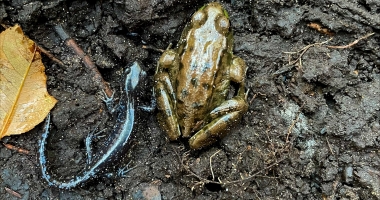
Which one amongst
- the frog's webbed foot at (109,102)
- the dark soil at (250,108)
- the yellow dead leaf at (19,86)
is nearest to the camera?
the yellow dead leaf at (19,86)

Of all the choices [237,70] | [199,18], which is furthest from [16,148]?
[237,70]

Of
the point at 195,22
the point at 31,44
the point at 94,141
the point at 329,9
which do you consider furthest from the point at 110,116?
the point at 329,9

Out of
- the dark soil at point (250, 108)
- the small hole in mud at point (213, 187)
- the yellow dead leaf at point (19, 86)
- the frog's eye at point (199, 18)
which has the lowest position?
the small hole in mud at point (213, 187)

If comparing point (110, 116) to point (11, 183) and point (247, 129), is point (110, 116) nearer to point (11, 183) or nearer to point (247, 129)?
point (11, 183)

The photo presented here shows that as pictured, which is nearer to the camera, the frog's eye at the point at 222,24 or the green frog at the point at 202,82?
the green frog at the point at 202,82

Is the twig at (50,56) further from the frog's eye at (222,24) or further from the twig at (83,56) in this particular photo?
the frog's eye at (222,24)

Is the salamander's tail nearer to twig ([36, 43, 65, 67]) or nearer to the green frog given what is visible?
twig ([36, 43, 65, 67])

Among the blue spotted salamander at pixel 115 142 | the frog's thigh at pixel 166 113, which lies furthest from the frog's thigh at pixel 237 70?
the blue spotted salamander at pixel 115 142
